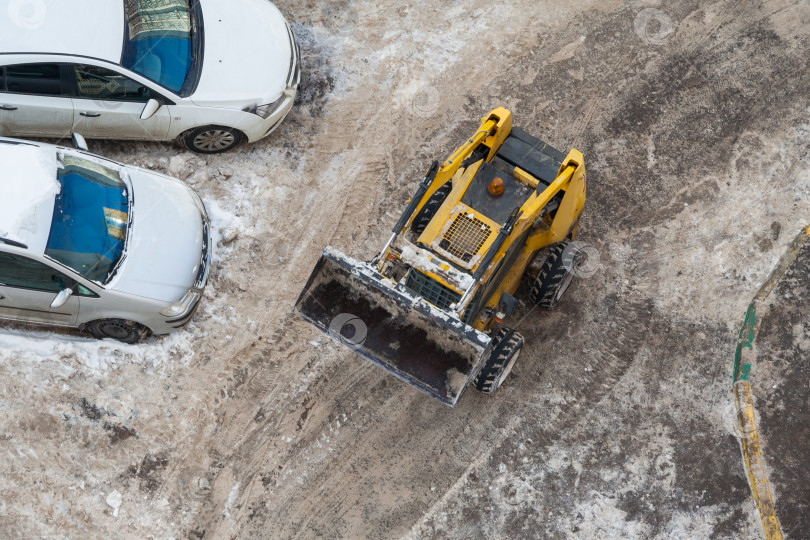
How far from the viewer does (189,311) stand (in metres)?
8.16

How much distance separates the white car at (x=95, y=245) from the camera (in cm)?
A: 739

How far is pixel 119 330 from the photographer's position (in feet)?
26.7

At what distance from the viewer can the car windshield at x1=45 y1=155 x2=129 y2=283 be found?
7.48m

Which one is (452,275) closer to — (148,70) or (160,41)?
(148,70)

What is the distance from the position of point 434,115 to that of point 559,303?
3.10 metres

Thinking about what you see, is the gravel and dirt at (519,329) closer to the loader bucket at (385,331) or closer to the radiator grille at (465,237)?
the loader bucket at (385,331)

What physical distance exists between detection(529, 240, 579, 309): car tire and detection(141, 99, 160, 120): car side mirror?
16.2ft

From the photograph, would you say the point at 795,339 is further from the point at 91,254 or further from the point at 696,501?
the point at 91,254

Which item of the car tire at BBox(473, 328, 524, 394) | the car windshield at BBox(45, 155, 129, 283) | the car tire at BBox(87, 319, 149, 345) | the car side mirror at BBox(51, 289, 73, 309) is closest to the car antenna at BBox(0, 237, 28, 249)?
the car windshield at BBox(45, 155, 129, 283)

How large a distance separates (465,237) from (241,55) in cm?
379

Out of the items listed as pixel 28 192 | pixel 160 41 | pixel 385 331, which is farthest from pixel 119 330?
pixel 160 41

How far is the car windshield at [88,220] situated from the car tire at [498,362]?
4076mm

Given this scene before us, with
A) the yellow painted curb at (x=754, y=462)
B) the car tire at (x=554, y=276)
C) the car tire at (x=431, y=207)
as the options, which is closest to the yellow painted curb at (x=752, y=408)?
the yellow painted curb at (x=754, y=462)

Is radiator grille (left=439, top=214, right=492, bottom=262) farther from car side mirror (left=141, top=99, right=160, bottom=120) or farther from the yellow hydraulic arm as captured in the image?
car side mirror (left=141, top=99, right=160, bottom=120)
